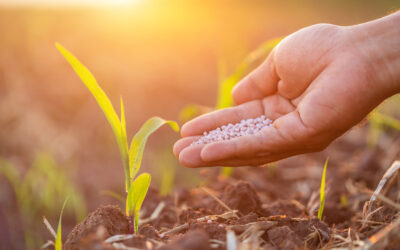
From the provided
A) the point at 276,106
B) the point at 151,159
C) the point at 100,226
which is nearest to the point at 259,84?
the point at 276,106

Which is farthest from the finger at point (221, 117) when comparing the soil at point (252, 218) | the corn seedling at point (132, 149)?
the corn seedling at point (132, 149)

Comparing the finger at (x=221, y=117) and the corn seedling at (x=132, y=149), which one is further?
the finger at (x=221, y=117)

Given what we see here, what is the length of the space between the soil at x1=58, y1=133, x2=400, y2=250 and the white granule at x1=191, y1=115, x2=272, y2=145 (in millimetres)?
199

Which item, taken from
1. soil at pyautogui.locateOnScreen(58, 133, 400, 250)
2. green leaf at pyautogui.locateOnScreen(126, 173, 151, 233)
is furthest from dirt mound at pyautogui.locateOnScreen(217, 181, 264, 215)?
green leaf at pyautogui.locateOnScreen(126, 173, 151, 233)

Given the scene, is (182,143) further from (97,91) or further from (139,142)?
(97,91)

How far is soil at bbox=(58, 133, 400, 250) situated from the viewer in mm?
1086

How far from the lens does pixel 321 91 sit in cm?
139

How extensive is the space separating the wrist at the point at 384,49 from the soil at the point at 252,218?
0.45 meters

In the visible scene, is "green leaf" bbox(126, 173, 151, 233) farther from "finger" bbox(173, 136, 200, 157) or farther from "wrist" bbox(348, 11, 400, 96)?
"wrist" bbox(348, 11, 400, 96)

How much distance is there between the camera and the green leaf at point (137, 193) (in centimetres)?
119

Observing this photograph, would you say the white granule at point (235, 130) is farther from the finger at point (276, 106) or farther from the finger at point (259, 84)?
the finger at point (259, 84)

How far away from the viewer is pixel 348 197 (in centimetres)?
191

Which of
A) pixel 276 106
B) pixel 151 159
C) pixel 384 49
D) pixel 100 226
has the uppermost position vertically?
pixel 384 49

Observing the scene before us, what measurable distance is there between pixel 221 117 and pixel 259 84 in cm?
31
